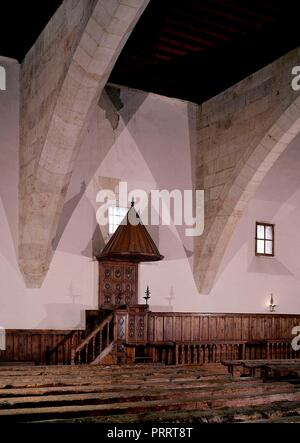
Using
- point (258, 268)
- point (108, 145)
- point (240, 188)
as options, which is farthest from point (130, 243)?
point (258, 268)

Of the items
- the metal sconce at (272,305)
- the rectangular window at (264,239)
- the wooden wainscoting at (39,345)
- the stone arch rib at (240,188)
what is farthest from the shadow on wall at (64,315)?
the metal sconce at (272,305)

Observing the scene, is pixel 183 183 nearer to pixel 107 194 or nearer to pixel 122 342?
pixel 107 194

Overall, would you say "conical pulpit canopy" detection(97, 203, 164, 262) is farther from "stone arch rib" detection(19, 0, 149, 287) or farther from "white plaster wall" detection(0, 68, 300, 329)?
"stone arch rib" detection(19, 0, 149, 287)

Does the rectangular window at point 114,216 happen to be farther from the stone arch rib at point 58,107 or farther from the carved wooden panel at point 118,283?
the stone arch rib at point 58,107

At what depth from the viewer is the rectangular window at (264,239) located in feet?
42.7

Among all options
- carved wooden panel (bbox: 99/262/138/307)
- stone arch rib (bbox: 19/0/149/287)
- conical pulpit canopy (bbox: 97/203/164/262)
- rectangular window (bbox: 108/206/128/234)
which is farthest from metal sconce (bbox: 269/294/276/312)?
stone arch rib (bbox: 19/0/149/287)

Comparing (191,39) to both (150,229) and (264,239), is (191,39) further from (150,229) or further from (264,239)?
(264,239)

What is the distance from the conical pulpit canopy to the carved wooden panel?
59 cm

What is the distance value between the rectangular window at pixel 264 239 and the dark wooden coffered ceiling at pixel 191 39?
3396mm

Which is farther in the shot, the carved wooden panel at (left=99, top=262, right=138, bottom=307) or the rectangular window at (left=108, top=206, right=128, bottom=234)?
the rectangular window at (left=108, top=206, right=128, bottom=234)

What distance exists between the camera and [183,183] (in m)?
12.2

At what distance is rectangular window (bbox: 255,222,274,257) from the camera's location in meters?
13.0

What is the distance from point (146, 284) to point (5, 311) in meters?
2.98

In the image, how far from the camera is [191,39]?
977cm
